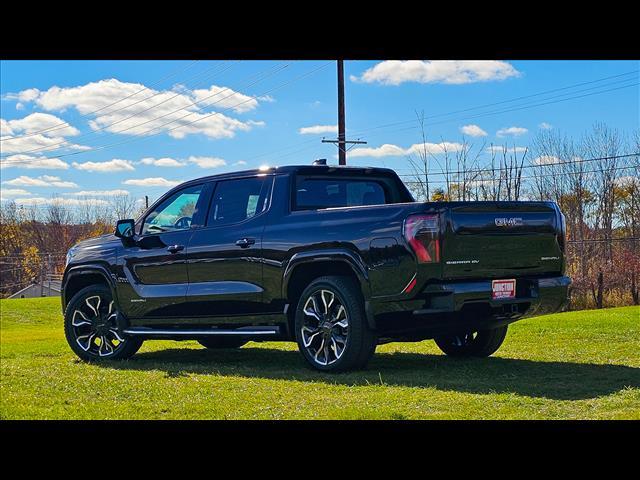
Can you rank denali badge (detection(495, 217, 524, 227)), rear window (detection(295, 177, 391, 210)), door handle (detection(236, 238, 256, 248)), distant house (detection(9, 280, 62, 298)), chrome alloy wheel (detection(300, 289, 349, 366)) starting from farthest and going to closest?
distant house (detection(9, 280, 62, 298)) < rear window (detection(295, 177, 391, 210)) < door handle (detection(236, 238, 256, 248)) < chrome alloy wheel (detection(300, 289, 349, 366)) < denali badge (detection(495, 217, 524, 227))

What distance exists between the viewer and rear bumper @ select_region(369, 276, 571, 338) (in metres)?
7.73

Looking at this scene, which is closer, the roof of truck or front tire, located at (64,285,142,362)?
the roof of truck

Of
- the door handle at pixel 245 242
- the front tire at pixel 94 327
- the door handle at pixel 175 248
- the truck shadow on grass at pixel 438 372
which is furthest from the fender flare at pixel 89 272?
the door handle at pixel 245 242

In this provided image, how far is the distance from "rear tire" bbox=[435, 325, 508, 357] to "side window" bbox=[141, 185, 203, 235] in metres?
3.11

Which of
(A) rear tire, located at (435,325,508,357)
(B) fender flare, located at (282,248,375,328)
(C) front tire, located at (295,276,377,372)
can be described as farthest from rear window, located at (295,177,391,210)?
(A) rear tire, located at (435,325,508,357)

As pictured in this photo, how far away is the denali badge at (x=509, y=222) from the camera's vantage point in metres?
8.08

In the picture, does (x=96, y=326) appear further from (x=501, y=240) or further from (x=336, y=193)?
(x=501, y=240)

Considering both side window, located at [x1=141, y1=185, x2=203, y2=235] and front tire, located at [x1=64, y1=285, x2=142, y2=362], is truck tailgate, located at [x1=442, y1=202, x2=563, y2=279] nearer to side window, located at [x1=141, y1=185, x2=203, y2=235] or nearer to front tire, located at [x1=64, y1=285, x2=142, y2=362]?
side window, located at [x1=141, y1=185, x2=203, y2=235]

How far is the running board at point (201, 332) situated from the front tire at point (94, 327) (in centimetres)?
36

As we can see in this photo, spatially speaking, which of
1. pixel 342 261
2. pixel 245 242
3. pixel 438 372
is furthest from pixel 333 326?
pixel 245 242

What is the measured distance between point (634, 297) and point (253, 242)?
26.4 meters

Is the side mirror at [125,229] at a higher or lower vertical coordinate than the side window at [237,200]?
lower

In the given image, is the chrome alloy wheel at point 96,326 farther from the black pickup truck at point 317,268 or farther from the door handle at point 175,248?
the door handle at point 175,248
